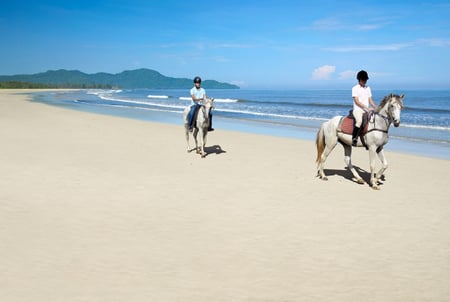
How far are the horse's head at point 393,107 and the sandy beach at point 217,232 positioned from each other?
164 cm

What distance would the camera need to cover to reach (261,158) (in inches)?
492

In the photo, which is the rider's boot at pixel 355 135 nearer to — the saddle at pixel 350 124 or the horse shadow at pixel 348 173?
the saddle at pixel 350 124

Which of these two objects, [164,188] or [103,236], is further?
[164,188]

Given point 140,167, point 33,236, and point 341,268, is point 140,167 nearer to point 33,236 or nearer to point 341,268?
point 33,236

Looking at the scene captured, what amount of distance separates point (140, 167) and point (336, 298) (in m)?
7.60

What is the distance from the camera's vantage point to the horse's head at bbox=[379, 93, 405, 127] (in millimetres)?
8523

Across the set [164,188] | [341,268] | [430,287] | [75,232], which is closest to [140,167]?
[164,188]

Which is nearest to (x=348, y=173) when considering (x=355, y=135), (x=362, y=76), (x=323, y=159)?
(x=323, y=159)

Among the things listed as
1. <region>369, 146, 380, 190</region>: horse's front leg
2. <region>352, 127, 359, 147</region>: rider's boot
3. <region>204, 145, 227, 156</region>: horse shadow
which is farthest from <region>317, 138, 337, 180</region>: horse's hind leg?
<region>204, 145, 227, 156</region>: horse shadow

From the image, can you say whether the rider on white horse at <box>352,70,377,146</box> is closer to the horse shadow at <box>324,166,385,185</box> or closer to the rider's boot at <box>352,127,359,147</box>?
the rider's boot at <box>352,127,359,147</box>

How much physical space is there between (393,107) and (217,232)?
5466 mm

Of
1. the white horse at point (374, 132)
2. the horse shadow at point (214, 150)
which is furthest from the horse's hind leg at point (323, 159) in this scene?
the horse shadow at point (214, 150)

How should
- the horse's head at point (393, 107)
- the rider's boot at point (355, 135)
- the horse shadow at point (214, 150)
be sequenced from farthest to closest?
the horse shadow at point (214, 150) < the rider's boot at point (355, 135) < the horse's head at point (393, 107)

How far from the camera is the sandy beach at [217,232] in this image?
406cm
